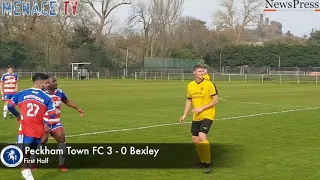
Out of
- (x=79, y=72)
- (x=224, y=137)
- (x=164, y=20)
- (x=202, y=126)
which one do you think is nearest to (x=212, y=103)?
(x=202, y=126)

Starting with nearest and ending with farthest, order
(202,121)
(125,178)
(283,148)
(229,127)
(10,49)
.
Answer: (125,178) → (202,121) → (283,148) → (229,127) → (10,49)

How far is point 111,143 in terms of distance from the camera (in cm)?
1136

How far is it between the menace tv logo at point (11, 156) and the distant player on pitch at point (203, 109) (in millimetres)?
3065

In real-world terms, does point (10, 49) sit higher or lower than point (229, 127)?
higher

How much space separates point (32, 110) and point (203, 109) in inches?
120

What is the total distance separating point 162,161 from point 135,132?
4072 mm

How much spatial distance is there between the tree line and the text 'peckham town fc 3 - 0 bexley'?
1.13m

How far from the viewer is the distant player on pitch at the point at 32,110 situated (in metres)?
6.89

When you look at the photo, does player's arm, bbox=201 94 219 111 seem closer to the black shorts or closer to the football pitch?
the black shorts

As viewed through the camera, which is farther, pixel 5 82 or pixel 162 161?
pixel 5 82

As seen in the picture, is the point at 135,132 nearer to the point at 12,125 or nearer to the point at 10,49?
the point at 12,125

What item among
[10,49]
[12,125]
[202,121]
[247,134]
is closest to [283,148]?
[247,134]

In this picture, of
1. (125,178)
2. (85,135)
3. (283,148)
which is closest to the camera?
(125,178)

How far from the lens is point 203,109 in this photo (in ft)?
27.8
